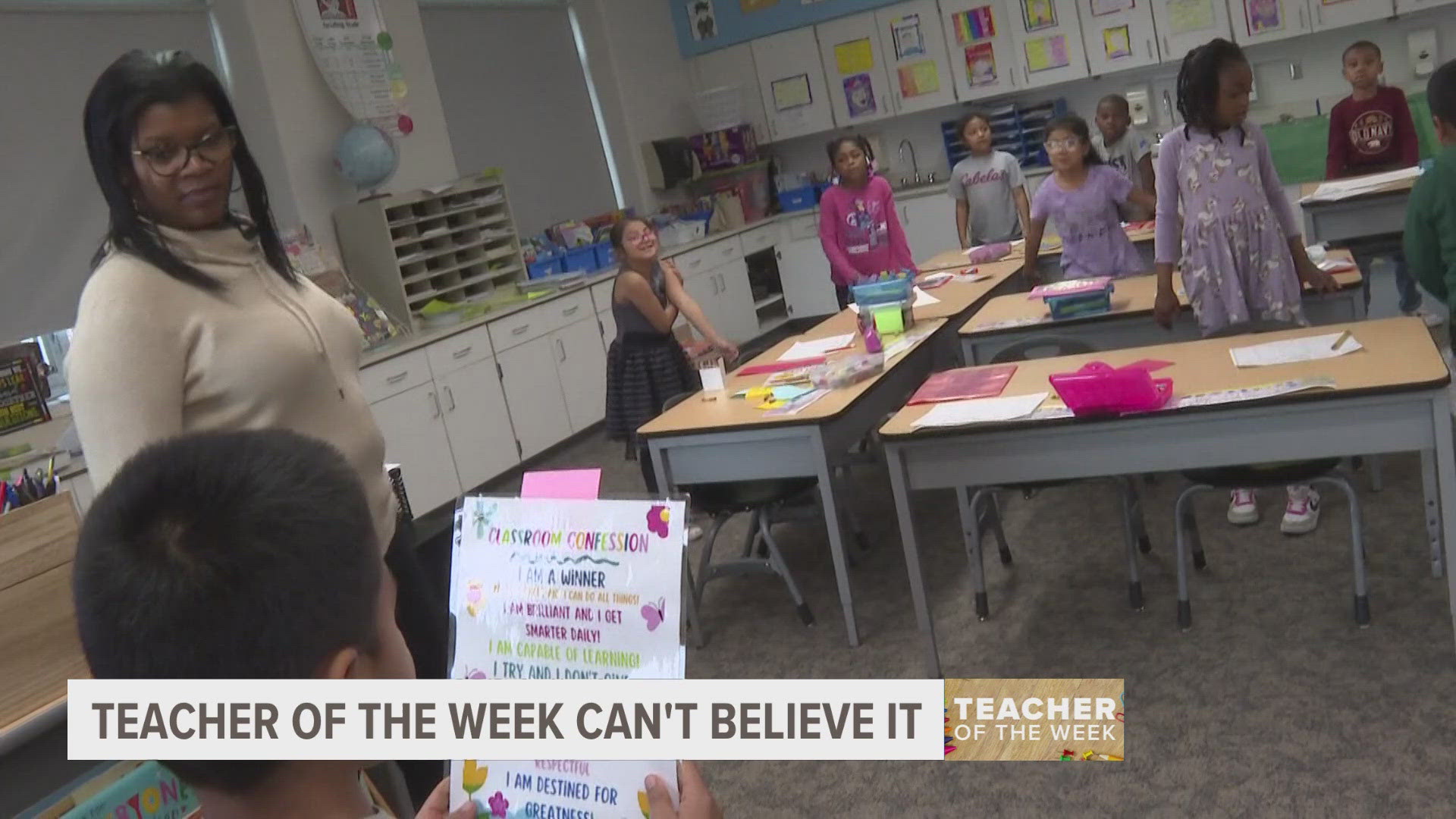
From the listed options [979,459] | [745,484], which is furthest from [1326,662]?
[745,484]

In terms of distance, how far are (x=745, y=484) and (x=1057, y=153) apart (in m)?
1.87

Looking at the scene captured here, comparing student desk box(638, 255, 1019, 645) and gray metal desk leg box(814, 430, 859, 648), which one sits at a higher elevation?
student desk box(638, 255, 1019, 645)

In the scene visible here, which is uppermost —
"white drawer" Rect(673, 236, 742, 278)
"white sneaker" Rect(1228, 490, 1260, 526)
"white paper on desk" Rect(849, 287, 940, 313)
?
"white drawer" Rect(673, 236, 742, 278)

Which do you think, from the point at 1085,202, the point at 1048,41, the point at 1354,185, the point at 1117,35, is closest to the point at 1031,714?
the point at 1085,202

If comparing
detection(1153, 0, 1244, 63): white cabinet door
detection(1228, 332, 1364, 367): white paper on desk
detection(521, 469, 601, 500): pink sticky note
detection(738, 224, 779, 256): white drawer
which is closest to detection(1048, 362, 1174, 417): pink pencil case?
detection(1228, 332, 1364, 367): white paper on desk

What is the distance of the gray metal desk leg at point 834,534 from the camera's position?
311 cm

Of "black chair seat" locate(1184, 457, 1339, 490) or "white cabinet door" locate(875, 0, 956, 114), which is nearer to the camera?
"black chair seat" locate(1184, 457, 1339, 490)

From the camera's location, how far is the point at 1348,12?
6.82 metres

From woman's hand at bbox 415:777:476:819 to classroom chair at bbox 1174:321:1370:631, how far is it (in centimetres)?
222

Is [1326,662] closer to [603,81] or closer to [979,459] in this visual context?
[979,459]

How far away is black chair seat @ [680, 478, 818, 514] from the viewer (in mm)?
3488

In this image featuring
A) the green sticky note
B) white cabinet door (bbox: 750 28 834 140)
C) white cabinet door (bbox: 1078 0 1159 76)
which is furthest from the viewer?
white cabinet door (bbox: 750 28 834 140)

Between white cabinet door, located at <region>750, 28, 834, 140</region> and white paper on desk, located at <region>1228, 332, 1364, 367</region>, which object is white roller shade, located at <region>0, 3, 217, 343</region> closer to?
white paper on desk, located at <region>1228, 332, 1364, 367</region>

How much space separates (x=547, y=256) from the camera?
7055mm
